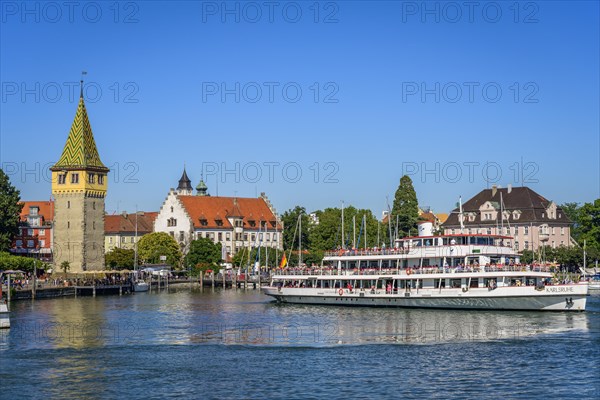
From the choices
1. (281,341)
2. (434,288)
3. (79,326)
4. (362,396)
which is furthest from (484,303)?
(362,396)

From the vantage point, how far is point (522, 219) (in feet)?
480

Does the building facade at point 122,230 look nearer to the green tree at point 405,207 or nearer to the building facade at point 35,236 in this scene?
the building facade at point 35,236

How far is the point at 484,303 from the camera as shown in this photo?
76.7 metres

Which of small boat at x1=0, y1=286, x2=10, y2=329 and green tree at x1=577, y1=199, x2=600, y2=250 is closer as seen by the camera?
small boat at x1=0, y1=286, x2=10, y2=329

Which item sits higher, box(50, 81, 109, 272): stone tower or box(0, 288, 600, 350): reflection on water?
box(50, 81, 109, 272): stone tower

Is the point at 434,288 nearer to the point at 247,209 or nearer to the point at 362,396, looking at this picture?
the point at 362,396

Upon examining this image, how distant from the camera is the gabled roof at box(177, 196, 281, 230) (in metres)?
163

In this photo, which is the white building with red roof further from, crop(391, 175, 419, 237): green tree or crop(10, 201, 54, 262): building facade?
crop(391, 175, 419, 237): green tree

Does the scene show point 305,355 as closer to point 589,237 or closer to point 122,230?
point 589,237

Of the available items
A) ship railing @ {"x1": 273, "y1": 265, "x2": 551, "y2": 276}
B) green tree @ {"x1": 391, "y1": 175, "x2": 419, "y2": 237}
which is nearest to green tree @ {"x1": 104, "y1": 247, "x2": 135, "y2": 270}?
green tree @ {"x1": 391, "y1": 175, "x2": 419, "y2": 237}

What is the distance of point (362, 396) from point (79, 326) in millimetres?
32228

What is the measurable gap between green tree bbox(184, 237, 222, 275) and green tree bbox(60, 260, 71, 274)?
71.8 feet

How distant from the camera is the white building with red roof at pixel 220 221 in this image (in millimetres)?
161500

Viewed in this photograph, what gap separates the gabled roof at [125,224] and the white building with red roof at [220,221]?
14.2 meters
